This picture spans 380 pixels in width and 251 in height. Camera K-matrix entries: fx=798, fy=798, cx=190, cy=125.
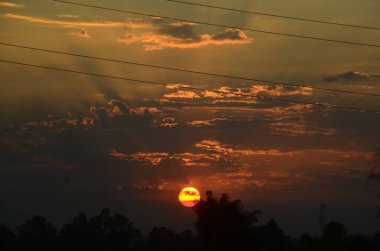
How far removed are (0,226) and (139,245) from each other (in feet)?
98.5

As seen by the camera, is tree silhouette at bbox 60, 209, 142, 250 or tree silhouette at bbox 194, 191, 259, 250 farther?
tree silhouette at bbox 60, 209, 142, 250

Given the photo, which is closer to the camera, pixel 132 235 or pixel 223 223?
pixel 223 223

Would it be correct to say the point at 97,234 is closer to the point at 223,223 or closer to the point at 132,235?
the point at 132,235

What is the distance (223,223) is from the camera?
92.8 meters

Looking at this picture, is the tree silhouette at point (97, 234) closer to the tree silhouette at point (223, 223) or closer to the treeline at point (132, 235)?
the treeline at point (132, 235)

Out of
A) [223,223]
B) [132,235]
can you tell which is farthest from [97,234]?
[223,223]

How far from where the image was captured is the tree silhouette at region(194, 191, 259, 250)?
90.8m

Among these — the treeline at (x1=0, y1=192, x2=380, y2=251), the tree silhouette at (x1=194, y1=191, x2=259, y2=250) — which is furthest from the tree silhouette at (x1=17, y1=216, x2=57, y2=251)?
the tree silhouette at (x1=194, y1=191, x2=259, y2=250)

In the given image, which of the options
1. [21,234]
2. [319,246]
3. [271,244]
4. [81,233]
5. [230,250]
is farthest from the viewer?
[21,234]

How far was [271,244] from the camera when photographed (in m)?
117

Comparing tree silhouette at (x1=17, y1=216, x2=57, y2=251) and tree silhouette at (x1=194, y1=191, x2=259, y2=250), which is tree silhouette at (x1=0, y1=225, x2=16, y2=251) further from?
tree silhouette at (x1=194, y1=191, x2=259, y2=250)

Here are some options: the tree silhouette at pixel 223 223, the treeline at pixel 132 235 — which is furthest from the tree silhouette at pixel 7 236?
the tree silhouette at pixel 223 223

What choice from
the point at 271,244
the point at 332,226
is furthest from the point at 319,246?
the point at 271,244

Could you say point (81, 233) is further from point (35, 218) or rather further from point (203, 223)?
point (203, 223)
